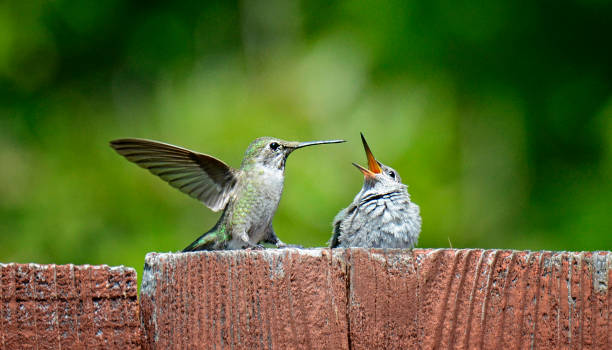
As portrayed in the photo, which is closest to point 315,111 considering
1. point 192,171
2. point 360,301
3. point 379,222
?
point 379,222

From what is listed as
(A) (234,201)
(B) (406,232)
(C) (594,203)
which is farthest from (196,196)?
(C) (594,203)

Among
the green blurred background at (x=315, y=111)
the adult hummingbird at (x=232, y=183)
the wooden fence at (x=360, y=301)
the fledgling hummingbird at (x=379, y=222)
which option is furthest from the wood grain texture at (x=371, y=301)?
the green blurred background at (x=315, y=111)

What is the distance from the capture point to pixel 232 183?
16.5ft

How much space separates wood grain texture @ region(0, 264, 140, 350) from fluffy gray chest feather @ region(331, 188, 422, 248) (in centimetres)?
272

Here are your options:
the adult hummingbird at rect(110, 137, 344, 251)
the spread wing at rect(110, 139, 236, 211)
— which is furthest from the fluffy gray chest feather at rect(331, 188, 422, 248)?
the spread wing at rect(110, 139, 236, 211)

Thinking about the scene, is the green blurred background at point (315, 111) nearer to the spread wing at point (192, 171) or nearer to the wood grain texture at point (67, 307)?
the spread wing at point (192, 171)

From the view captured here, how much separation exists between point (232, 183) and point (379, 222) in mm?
963

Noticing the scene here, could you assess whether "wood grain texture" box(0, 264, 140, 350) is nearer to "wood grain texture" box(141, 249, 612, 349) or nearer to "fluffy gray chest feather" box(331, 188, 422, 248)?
"wood grain texture" box(141, 249, 612, 349)

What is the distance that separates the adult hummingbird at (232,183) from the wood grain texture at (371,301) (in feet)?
7.14

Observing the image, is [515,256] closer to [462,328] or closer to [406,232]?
[462,328]

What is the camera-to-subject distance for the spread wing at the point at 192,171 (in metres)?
4.70

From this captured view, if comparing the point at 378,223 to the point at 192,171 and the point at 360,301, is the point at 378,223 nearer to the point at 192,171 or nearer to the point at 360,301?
the point at 192,171

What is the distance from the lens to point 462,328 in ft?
8.05

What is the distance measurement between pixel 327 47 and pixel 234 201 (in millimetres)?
2970
